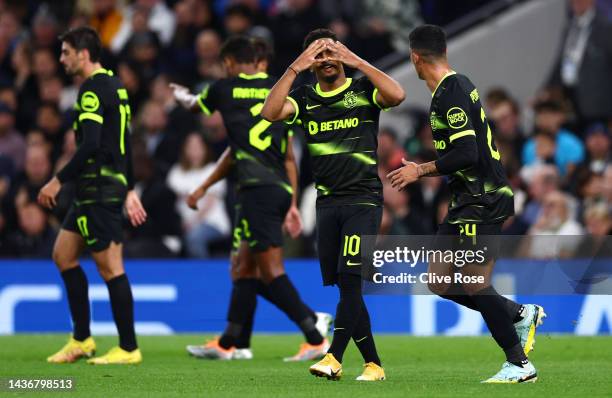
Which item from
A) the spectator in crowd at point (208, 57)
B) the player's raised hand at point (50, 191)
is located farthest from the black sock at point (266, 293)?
the spectator in crowd at point (208, 57)

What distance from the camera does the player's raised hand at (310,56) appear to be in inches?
345

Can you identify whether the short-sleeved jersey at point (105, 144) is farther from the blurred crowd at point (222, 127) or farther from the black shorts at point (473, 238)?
the blurred crowd at point (222, 127)

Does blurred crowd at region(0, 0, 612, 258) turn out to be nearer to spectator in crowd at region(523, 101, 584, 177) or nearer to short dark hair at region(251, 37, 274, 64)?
spectator in crowd at region(523, 101, 584, 177)

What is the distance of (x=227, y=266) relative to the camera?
14352 millimetres

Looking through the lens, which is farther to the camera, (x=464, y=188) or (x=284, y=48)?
(x=284, y=48)

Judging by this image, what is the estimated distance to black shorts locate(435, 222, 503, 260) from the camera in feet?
28.8

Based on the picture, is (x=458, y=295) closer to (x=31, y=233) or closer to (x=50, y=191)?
(x=50, y=191)

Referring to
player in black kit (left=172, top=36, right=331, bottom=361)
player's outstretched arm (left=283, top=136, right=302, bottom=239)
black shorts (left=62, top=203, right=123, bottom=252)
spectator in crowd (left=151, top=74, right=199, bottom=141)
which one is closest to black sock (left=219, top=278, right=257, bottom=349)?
player in black kit (left=172, top=36, right=331, bottom=361)

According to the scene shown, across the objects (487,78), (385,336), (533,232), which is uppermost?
(487,78)

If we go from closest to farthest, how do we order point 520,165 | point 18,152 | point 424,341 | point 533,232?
1. point 424,341
2. point 533,232
3. point 520,165
4. point 18,152

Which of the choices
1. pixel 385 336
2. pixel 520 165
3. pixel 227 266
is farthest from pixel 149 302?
pixel 520 165

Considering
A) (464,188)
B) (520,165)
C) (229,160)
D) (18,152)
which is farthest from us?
(18,152)

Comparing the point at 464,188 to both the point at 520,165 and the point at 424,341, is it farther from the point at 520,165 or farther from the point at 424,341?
the point at 520,165

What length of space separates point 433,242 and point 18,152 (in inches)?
366
